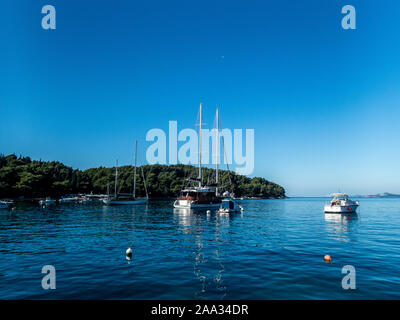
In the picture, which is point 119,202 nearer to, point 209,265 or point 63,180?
point 63,180

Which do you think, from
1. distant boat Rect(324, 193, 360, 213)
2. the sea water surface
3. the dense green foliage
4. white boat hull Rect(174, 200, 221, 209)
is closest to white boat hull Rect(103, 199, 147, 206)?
the dense green foliage

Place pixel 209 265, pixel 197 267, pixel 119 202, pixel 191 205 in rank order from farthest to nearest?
pixel 119 202, pixel 191 205, pixel 209 265, pixel 197 267

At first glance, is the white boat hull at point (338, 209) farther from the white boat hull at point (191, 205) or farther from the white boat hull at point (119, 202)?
the white boat hull at point (119, 202)

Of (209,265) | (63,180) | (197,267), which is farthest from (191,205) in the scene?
(63,180)

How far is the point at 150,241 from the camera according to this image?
23438 mm

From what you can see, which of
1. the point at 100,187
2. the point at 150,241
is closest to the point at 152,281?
the point at 150,241

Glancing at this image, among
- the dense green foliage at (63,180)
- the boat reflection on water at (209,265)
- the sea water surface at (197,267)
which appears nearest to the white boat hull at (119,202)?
the dense green foliage at (63,180)

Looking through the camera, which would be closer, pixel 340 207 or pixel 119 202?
pixel 340 207

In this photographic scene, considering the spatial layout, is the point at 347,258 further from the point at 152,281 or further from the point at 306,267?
the point at 152,281

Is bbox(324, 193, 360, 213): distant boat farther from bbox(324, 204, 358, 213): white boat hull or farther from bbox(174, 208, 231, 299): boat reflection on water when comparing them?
bbox(174, 208, 231, 299): boat reflection on water

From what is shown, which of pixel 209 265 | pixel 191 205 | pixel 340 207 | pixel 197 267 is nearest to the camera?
pixel 197 267

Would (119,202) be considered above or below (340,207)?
below
